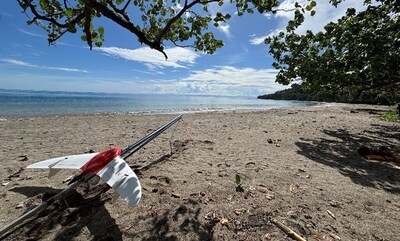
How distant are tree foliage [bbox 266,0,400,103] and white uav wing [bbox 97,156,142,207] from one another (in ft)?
23.1

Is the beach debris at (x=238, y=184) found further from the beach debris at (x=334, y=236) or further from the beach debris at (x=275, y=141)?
the beach debris at (x=275, y=141)

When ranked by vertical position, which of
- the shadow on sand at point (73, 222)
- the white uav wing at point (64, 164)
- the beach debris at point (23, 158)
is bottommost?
the beach debris at point (23, 158)

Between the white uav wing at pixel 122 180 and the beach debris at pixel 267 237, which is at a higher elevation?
the white uav wing at pixel 122 180

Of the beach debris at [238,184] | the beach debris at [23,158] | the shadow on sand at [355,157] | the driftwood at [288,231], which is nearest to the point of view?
the driftwood at [288,231]

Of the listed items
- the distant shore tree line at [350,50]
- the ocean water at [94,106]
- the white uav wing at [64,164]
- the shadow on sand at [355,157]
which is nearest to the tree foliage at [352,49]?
the distant shore tree line at [350,50]

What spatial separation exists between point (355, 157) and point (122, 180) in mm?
7901

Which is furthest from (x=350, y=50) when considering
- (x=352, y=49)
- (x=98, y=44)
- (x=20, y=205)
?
(x=20, y=205)

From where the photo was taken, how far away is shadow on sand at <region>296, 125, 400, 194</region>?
575 centimetres

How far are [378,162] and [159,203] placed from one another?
7.20 meters

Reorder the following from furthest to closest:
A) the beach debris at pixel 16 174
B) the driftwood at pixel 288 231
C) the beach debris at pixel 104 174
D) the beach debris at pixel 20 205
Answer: the beach debris at pixel 16 174 < the beach debris at pixel 20 205 < the beach debris at pixel 104 174 < the driftwood at pixel 288 231

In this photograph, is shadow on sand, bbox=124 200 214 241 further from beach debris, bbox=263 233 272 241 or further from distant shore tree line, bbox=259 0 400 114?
distant shore tree line, bbox=259 0 400 114

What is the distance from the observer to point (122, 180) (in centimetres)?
400

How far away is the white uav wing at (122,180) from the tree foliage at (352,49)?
7.04 m

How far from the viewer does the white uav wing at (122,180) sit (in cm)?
362
